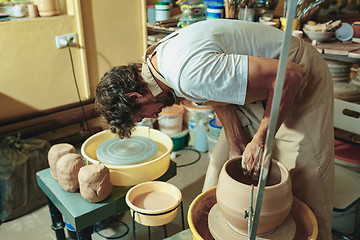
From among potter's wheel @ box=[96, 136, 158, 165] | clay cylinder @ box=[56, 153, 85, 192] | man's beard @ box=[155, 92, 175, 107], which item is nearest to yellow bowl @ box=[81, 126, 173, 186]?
potter's wheel @ box=[96, 136, 158, 165]

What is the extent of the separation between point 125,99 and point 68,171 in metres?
0.48

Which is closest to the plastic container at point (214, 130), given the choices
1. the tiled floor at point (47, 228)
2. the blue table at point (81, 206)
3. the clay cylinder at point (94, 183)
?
→ the tiled floor at point (47, 228)

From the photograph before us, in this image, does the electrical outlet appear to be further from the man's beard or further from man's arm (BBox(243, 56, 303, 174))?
man's arm (BBox(243, 56, 303, 174))

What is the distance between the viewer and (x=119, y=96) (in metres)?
1.45

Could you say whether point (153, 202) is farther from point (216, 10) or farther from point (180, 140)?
point (216, 10)

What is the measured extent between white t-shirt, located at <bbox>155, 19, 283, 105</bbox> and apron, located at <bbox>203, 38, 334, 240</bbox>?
138 millimetres

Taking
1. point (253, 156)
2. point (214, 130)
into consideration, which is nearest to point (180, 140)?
point (214, 130)

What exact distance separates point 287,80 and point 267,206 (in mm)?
Result: 425

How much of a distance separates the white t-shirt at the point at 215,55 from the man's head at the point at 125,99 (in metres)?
0.18

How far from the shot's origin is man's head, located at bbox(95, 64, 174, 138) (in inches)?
56.8

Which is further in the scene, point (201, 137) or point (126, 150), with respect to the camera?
point (201, 137)

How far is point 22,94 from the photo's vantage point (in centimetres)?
264

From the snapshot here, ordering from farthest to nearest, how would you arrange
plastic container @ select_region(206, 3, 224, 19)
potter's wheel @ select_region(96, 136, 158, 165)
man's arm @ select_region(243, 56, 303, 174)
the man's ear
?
plastic container @ select_region(206, 3, 224, 19) → potter's wheel @ select_region(96, 136, 158, 165) → the man's ear → man's arm @ select_region(243, 56, 303, 174)

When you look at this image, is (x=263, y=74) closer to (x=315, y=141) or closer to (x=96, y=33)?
(x=315, y=141)
